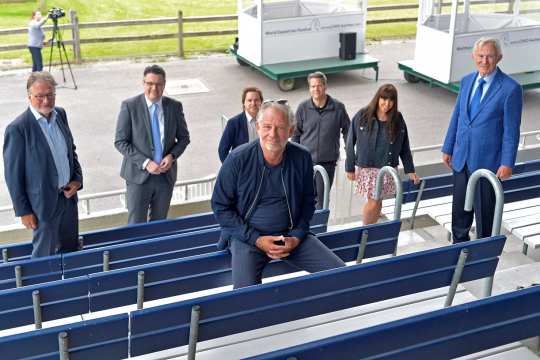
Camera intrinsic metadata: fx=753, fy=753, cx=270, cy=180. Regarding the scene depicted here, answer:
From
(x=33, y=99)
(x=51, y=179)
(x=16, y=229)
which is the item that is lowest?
(x=16, y=229)

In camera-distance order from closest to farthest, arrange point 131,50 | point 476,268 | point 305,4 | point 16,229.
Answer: point 476,268, point 16,229, point 305,4, point 131,50

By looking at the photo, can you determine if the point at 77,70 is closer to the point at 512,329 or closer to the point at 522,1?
the point at 522,1

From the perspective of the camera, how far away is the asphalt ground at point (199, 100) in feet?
34.5

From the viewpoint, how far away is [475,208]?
219 inches

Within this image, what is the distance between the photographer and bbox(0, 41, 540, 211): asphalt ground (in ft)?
34.5

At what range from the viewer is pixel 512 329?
3471 mm

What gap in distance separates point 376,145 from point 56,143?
2541 mm

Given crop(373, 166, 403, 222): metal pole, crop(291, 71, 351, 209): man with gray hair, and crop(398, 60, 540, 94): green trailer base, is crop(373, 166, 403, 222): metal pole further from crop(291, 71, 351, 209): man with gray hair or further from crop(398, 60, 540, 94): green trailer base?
crop(398, 60, 540, 94): green trailer base

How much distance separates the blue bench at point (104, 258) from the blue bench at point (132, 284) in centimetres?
76

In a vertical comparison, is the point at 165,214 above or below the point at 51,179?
below

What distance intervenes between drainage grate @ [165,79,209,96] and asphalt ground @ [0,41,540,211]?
0.13 meters

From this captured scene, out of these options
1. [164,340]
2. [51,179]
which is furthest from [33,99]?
[164,340]

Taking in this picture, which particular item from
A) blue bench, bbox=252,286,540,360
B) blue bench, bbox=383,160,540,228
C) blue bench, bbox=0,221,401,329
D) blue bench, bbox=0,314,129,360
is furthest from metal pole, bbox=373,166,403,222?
blue bench, bbox=0,314,129,360

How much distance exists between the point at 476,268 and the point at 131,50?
14177 millimetres
